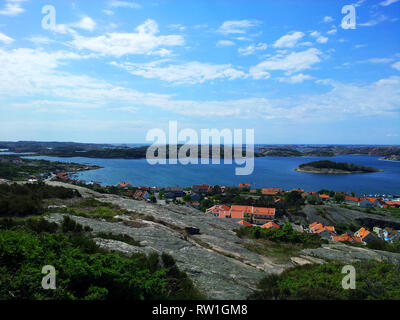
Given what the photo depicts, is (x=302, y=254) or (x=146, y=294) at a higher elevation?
(x=146, y=294)

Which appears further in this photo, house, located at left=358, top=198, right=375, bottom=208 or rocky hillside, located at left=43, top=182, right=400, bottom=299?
house, located at left=358, top=198, right=375, bottom=208

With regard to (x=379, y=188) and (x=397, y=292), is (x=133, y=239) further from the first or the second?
(x=379, y=188)

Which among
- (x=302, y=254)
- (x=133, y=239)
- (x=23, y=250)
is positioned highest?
(x=23, y=250)

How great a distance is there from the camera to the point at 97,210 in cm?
1258

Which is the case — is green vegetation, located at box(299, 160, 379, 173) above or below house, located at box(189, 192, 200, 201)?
above

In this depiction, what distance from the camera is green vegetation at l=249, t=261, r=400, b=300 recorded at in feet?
16.2

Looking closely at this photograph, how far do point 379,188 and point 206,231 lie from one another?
89961 mm

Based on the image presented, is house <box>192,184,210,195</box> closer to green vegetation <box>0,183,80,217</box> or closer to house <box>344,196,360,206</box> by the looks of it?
house <box>344,196,360,206</box>

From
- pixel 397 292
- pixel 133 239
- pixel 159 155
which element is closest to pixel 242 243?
pixel 133 239

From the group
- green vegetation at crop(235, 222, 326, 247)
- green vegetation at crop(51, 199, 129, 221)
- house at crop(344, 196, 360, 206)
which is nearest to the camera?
green vegetation at crop(51, 199, 129, 221)

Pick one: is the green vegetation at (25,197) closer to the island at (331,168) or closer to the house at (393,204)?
the house at (393,204)

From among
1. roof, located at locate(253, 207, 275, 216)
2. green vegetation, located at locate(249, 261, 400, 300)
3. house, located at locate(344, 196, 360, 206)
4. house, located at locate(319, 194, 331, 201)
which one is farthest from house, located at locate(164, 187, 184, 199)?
green vegetation, located at locate(249, 261, 400, 300)

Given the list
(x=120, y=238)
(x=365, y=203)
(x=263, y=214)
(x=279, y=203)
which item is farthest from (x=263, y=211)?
(x=120, y=238)

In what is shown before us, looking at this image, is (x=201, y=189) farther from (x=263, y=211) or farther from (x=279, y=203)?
(x=263, y=211)
